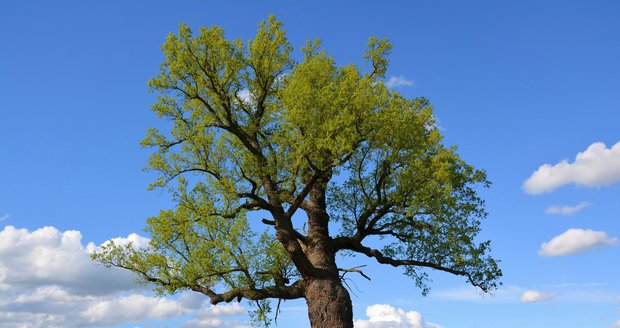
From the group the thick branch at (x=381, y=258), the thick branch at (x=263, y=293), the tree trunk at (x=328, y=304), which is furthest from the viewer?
the thick branch at (x=381, y=258)

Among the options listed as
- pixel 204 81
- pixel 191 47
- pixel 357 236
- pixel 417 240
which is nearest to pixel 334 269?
pixel 357 236

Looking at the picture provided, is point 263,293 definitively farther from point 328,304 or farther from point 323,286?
point 328,304

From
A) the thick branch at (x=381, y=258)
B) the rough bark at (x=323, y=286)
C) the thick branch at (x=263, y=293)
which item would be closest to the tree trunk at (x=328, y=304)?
the rough bark at (x=323, y=286)

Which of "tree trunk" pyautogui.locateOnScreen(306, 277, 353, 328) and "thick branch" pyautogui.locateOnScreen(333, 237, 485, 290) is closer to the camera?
"tree trunk" pyautogui.locateOnScreen(306, 277, 353, 328)

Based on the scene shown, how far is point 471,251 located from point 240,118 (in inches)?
436

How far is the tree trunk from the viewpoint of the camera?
22.9 metres

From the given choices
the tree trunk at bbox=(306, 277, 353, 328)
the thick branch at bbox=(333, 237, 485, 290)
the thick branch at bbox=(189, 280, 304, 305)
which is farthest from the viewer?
the thick branch at bbox=(333, 237, 485, 290)

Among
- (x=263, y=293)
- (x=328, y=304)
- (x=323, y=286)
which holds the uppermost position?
(x=263, y=293)

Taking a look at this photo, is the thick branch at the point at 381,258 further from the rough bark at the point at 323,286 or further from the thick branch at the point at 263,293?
the thick branch at the point at 263,293

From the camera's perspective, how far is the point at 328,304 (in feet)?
75.7

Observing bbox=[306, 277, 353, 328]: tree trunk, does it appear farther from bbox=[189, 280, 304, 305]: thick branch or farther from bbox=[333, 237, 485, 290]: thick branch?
bbox=[333, 237, 485, 290]: thick branch

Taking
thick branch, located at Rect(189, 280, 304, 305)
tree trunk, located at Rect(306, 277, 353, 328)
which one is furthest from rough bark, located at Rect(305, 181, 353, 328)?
thick branch, located at Rect(189, 280, 304, 305)

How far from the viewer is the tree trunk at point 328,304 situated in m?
22.9

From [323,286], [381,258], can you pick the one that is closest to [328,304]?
[323,286]
